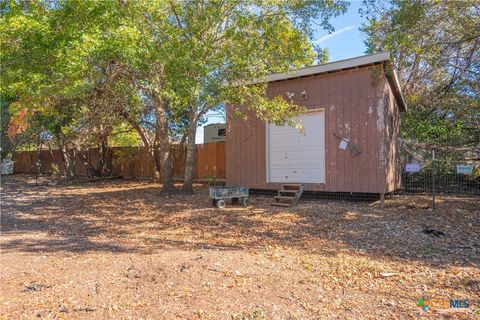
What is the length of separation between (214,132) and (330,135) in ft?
27.2

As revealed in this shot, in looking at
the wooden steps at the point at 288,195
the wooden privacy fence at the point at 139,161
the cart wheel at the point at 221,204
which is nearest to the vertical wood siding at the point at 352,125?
the wooden steps at the point at 288,195

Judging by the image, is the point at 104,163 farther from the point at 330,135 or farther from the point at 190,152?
the point at 330,135

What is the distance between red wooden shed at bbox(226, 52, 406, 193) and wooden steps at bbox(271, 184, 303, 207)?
1.44 ft

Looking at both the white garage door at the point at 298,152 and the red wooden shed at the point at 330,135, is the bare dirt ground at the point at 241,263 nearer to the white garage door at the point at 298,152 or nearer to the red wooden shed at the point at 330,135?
the red wooden shed at the point at 330,135

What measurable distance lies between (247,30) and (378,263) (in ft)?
17.8

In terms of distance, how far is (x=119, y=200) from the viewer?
31.7ft

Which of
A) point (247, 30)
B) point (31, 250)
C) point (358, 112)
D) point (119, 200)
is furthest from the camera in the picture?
point (119, 200)

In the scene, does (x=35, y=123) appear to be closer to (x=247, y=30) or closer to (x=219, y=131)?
(x=219, y=131)

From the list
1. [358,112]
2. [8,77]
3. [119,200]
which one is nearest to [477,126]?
[358,112]

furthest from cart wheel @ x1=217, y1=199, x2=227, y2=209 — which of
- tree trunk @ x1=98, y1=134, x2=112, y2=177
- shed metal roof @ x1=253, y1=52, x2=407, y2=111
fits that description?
tree trunk @ x1=98, y1=134, x2=112, y2=177

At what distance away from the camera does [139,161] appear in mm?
16812

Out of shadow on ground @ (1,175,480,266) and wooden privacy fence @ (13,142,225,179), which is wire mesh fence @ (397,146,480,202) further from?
wooden privacy fence @ (13,142,225,179)

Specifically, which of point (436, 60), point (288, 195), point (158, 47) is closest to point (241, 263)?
Result: point (158, 47)

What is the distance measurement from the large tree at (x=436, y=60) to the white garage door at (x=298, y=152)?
250 centimetres
